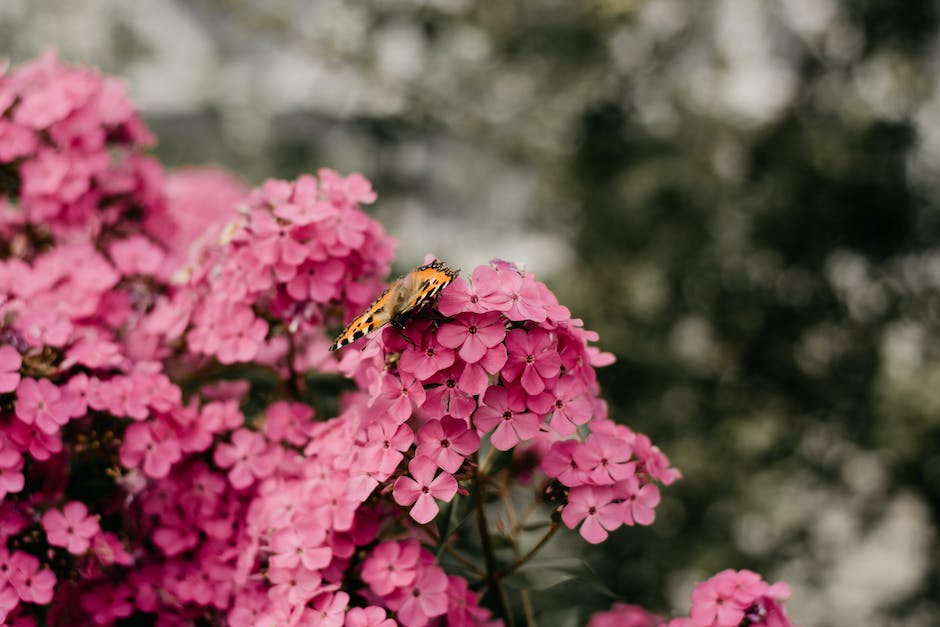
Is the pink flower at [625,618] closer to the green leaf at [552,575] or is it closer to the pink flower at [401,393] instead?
the green leaf at [552,575]

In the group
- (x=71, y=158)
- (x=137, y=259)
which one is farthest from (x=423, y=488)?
(x=71, y=158)

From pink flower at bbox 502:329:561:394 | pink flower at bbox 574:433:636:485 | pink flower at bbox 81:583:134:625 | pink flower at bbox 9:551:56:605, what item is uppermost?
pink flower at bbox 502:329:561:394

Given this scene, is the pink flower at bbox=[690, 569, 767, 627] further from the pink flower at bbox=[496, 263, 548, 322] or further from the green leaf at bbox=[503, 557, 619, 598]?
the pink flower at bbox=[496, 263, 548, 322]

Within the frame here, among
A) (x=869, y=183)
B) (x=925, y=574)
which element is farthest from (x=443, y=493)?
(x=925, y=574)

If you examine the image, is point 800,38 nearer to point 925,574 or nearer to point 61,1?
point 925,574

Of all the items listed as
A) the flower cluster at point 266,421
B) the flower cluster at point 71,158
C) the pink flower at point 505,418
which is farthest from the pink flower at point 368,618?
the flower cluster at point 71,158

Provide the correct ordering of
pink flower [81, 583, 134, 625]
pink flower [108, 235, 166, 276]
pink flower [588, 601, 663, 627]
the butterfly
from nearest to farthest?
1. the butterfly
2. pink flower [81, 583, 134, 625]
3. pink flower [588, 601, 663, 627]
4. pink flower [108, 235, 166, 276]

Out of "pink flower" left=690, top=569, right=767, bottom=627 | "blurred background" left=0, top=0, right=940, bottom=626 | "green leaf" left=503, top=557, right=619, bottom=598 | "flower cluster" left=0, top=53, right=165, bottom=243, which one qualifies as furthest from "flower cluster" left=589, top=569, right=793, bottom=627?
"blurred background" left=0, top=0, right=940, bottom=626
